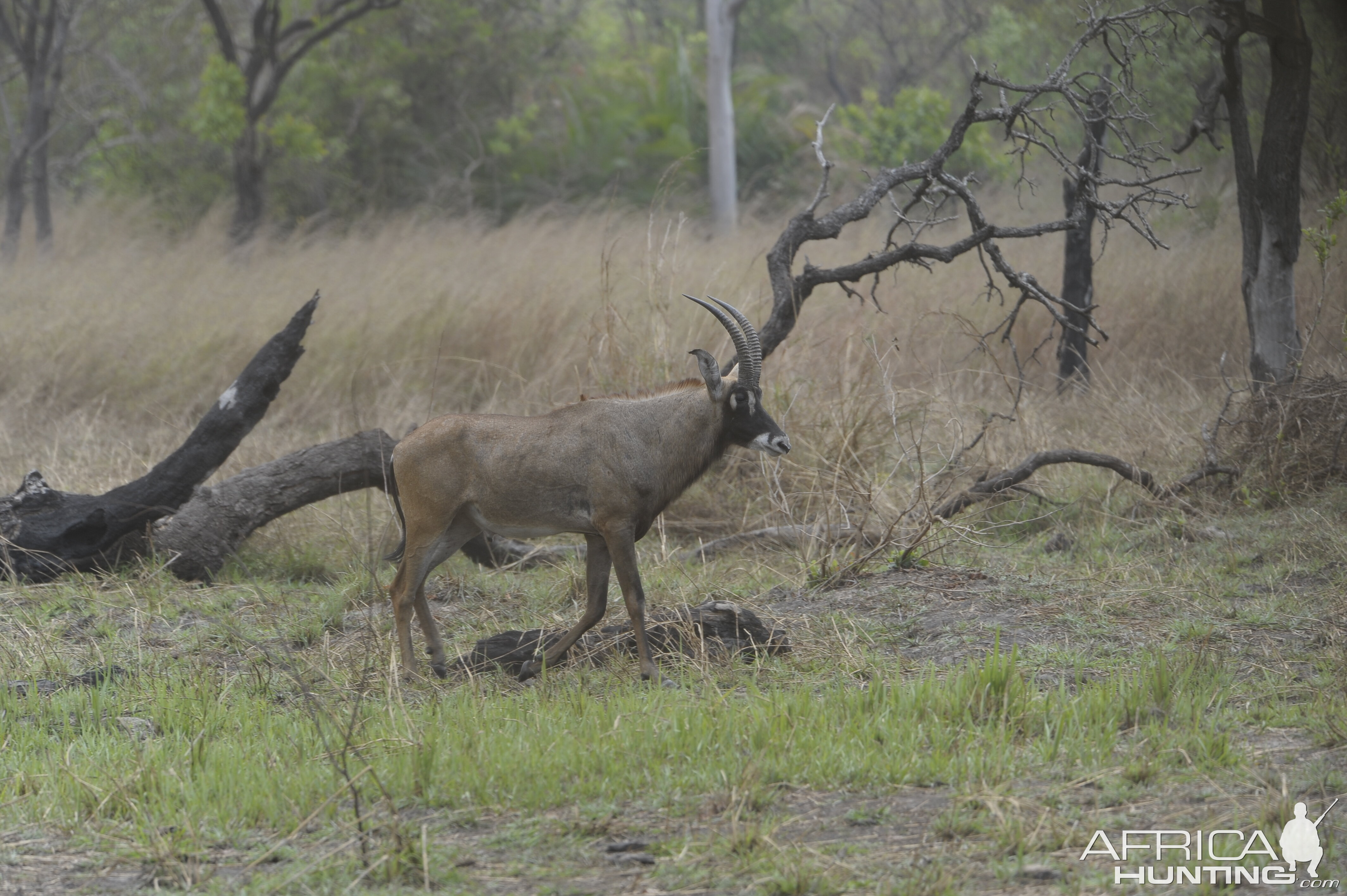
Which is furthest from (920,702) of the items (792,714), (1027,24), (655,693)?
(1027,24)

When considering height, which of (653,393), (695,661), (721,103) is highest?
(721,103)

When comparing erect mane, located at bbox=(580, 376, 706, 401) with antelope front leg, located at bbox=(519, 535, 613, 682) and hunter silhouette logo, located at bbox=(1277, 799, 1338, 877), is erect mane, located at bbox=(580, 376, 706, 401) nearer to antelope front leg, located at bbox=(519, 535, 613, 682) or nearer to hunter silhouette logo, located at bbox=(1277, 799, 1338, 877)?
antelope front leg, located at bbox=(519, 535, 613, 682)

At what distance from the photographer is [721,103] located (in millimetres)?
21641

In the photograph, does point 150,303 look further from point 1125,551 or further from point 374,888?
point 374,888

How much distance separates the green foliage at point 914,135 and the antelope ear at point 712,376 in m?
16.7

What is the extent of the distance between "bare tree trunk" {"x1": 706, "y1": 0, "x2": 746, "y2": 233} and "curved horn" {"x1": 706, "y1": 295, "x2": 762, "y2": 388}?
53.0 ft

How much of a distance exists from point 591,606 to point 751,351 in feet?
4.23

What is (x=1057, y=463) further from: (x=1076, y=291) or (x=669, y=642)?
(x=1076, y=291)

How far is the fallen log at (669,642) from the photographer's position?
18.2ft

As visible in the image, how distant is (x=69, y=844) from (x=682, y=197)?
805 inches

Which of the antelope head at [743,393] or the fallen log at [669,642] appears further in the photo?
the fallen log at [669,642]

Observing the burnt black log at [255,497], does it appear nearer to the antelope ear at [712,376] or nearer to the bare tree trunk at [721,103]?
the antelope ear at [712,376]

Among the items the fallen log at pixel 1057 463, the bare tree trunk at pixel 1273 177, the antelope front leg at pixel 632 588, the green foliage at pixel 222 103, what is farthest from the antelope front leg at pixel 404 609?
the green foliage at pixel 222 103

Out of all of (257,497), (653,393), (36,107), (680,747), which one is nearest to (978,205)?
(653,393)
